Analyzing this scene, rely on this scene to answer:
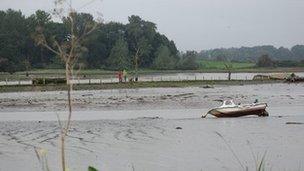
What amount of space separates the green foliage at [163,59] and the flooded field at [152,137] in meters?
92.9

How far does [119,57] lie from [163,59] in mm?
15037

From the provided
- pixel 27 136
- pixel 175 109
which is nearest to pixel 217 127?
pixel 27 136

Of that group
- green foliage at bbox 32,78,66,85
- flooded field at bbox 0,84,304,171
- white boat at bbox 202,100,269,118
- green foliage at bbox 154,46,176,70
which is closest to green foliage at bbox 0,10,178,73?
green foliage at bbox 154,46,176,70

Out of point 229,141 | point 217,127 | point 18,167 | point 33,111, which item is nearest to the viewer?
point 18,167

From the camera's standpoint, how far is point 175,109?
1396 inches

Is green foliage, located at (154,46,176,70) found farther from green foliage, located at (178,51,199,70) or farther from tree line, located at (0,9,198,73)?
green foliage, located at (178,51,199,70)

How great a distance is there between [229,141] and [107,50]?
112030mm

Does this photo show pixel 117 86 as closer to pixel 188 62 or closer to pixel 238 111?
pixel 238 111

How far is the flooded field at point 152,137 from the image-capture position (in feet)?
51.6

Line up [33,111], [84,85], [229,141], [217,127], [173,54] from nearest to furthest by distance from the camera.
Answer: [229,141], [217,127], [33,111], [84,85], [173,54]

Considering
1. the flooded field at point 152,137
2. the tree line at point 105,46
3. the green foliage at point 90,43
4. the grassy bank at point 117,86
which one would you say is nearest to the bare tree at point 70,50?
the flooded field at point 152,137

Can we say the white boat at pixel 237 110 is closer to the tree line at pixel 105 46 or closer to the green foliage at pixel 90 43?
the green foliage at pixel 90 43

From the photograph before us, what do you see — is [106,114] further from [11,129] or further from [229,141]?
[229,141]

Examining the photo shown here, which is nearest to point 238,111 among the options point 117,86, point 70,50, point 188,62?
point 70,50
